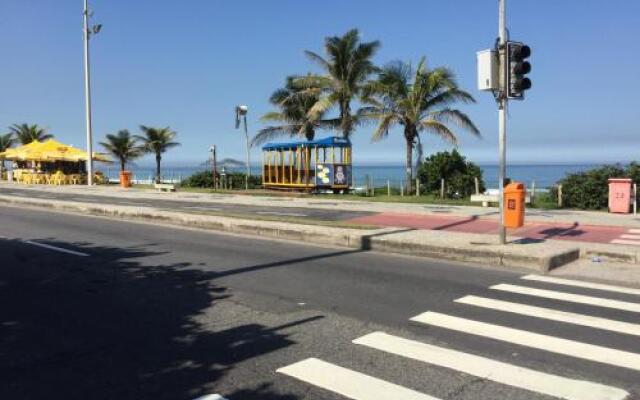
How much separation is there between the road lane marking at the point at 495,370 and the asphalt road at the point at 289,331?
18 millimetres

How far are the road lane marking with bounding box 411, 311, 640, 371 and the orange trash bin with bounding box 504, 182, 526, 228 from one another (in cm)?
536

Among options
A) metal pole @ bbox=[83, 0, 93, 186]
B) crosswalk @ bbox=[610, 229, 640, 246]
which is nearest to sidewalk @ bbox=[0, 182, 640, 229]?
crosswalk @ bbox=[610, 229, 640, 246]

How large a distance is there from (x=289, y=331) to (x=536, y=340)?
2.35m

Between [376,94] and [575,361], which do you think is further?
[376,94]

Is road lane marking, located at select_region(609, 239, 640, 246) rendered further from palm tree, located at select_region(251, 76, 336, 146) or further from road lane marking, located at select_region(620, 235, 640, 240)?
palm tree, located at select_region(251, 76, 336, 146)

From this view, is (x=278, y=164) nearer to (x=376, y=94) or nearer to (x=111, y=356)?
(x=376, y=94)

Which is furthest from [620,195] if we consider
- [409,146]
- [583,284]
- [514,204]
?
[409,146]

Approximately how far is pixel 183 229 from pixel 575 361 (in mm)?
11999

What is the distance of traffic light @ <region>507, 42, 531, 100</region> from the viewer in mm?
10438

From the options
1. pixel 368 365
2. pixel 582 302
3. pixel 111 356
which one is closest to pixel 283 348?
pixel 368 365

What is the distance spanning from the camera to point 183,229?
51.6ft

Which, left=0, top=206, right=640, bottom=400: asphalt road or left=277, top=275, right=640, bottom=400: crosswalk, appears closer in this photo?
left=277, top=275, right=640, bottom=400: crosswalk

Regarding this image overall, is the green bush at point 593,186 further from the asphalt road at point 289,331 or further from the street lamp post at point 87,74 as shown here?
the street lamp post at point 87,74

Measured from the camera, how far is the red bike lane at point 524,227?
1300cm
